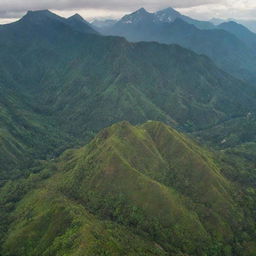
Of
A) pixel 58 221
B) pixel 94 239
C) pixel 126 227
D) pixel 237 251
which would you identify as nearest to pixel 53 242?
pixel 58 221

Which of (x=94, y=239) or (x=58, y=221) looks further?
(x=58, y=221)

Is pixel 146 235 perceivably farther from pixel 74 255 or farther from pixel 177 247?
pixel 74 255

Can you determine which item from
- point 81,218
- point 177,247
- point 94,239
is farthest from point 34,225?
point 177,247

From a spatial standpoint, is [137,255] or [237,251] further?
[237,251]

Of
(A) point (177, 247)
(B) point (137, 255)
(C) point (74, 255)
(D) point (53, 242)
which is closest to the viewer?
(C) point (74, 255)

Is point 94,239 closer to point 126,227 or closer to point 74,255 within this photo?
point 74,255

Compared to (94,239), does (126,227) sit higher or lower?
lower

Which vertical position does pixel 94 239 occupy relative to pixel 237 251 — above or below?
above

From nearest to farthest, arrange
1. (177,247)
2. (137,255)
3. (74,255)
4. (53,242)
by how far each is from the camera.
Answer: (74,255), (137,255), (53,242), (177,247)

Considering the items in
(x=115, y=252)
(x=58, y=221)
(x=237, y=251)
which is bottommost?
(x=237, y=251)
